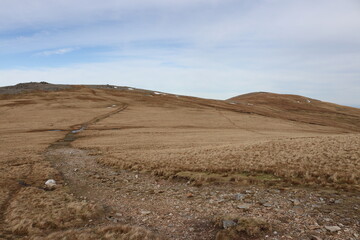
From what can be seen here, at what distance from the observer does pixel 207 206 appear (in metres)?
12.2

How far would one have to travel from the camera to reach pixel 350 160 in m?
17.5

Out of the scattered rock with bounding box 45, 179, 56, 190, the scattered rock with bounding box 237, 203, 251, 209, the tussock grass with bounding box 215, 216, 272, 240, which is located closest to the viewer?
the tussock grass with bounding box 215, 216, 272, 240

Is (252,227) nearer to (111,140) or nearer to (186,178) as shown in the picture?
(186,178)

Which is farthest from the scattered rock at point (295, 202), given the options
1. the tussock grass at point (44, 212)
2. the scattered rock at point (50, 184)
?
the scattered rock at point (50, 184)

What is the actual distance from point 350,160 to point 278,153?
5.60 m

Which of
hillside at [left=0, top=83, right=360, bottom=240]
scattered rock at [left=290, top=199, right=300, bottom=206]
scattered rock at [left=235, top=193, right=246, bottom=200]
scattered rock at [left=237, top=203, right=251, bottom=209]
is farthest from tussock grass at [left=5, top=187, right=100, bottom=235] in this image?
scattered rock at [left=290, top=199, right=300, bottom=206]

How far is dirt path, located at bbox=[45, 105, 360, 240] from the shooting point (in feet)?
30.5

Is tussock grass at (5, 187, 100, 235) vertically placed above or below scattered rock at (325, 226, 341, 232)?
below

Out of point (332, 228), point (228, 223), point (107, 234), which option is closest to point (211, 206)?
point (228, 223)

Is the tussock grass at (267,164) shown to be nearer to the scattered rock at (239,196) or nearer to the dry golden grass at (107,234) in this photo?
the scattered rock at (239,196)

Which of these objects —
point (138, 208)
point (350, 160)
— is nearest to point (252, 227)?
point (138, 208)

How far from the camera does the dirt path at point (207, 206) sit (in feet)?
30.5

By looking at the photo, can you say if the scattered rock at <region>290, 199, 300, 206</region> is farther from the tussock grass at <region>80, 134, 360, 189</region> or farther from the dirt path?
the tussock grass at <region>80, 134, 360, 189</region>

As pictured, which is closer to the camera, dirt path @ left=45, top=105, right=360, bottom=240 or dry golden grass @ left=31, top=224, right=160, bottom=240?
dry golden grass @ left=31, top=224, right=160, bottom=240
